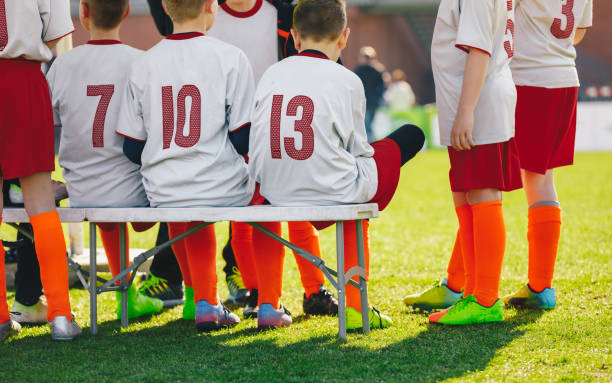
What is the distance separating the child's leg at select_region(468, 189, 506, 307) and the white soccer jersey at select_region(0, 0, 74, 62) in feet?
6.20

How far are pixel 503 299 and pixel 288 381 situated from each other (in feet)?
5.53

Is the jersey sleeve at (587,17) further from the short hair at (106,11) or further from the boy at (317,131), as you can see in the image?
the short hair at (106,11)

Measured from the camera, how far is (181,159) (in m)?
3.42

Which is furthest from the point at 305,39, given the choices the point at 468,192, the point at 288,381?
the point at 288,381

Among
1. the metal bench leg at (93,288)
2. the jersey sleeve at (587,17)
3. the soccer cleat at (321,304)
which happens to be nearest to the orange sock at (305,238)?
the soccer cleat at (321,304)

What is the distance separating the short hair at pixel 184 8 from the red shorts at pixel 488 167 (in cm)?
124

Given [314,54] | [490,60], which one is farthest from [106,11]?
[490,60]

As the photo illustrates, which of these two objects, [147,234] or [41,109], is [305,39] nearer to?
[41,109]

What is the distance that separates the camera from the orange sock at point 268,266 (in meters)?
3.58

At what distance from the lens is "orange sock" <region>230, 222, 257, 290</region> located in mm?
4094

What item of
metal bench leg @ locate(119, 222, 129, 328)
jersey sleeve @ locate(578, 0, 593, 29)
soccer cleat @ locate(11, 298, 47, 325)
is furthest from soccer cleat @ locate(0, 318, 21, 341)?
jersey sleeve @ locate(578, 0, 593, 29)

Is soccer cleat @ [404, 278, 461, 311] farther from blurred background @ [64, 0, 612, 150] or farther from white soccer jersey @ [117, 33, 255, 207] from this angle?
blurred background @ [64, 0, 612, 150]

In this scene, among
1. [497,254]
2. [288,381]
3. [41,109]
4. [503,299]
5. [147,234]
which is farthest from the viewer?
[147,234]

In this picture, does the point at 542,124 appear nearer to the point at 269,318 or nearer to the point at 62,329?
the point at 269,318
